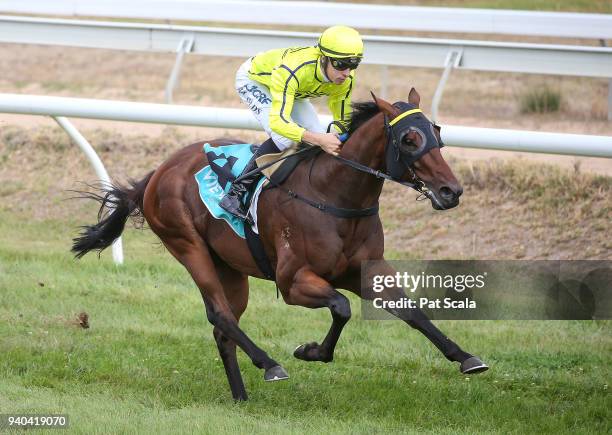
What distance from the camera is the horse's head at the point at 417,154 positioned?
17.0 feet

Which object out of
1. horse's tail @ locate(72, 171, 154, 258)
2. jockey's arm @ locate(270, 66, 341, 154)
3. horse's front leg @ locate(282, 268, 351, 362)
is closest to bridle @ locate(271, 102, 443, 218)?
jockey's arm @ locate(270, 66, 341, 154)

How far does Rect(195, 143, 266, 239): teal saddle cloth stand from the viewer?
6262 mm

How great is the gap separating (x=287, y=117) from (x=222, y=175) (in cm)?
75

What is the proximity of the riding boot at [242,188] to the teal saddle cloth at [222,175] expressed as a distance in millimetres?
39

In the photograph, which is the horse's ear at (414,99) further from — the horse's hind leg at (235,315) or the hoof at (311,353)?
the horse's hind leg at (235,315)

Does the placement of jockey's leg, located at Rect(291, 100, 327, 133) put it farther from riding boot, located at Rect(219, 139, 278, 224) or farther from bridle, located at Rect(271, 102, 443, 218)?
bridle, located at Rect(271, 102, 443, 218)

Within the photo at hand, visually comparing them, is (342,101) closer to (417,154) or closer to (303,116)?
(303,116)

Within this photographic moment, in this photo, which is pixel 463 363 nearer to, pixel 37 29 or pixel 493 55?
pixel 493 55

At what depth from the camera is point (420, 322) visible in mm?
5453

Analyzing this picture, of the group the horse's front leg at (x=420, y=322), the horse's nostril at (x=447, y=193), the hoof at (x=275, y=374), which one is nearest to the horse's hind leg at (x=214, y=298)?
the hoof at (x=275, y=374)

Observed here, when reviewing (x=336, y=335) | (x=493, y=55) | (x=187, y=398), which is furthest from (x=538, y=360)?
(x=493, y=55)

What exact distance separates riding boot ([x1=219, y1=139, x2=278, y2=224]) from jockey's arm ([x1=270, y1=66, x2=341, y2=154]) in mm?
396

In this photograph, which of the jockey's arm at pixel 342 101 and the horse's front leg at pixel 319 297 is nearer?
the horse's front leg at pixel 319 297

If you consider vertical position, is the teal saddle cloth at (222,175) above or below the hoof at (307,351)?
above
